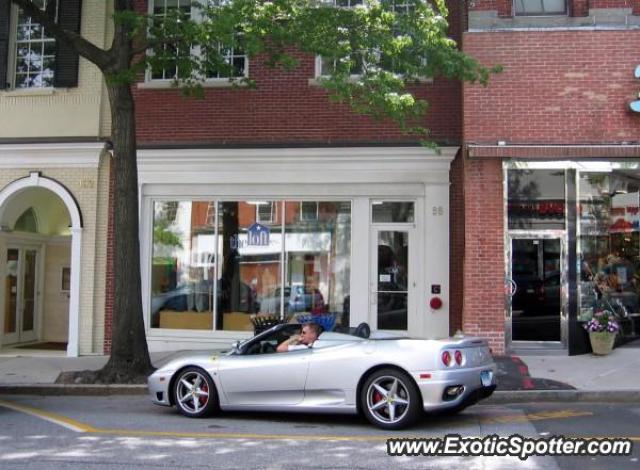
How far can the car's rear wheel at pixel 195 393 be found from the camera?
823cm

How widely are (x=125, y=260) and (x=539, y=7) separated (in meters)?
8.52

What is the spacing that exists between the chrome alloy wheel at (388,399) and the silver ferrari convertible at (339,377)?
0.03ft

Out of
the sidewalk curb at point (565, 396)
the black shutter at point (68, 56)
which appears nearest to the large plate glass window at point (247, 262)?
the black shutter at point (68, 56)

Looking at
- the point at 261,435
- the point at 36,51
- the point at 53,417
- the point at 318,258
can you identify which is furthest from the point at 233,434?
the point at 36,51

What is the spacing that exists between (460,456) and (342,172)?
25.3 feet

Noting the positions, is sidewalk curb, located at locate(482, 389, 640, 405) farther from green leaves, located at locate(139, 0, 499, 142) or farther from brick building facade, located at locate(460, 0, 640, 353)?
green leaves, located at locate(139, 0, 499, 142)

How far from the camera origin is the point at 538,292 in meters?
12.0

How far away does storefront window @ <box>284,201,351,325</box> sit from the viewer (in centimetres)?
1344

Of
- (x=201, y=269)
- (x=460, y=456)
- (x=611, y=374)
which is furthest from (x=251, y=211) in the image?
(x=460, y=456)

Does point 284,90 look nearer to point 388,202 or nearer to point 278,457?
point 388,202

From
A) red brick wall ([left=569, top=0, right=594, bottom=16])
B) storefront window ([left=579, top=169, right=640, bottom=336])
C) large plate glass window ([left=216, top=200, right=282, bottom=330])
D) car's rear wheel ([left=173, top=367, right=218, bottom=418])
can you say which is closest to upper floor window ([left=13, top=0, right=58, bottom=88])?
large plate glass window ([left=216, top=200, right=282, bottom=330])

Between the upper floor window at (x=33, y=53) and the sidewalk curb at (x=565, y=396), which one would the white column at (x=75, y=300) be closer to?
the upper floor window at (x=33, y=53)

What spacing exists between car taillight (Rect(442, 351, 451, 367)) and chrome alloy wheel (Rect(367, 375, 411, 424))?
491 mm

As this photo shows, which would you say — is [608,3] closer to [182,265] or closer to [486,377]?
[486,377]
